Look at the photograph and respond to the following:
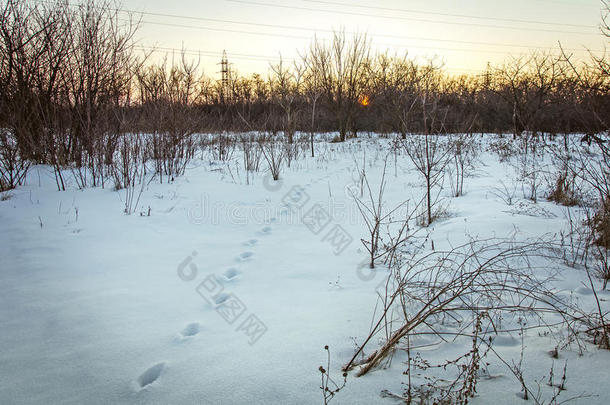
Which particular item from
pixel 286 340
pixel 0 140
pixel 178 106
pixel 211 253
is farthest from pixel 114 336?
pixel 178 106

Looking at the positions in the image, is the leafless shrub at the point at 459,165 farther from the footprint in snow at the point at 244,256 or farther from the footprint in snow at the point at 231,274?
the footprint in snow at the point at 231,274

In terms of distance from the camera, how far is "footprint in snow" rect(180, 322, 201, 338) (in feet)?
6.63

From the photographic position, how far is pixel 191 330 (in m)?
2.07

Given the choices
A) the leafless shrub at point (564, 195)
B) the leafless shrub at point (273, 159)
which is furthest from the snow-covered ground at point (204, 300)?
the leafless shrub at point (273, 159)

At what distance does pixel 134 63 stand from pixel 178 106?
1285mm

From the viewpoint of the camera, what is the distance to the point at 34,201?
472 centimetres

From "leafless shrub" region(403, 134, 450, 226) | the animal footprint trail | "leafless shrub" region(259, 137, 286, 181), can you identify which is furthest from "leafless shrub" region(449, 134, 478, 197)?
"leafless shrub" region(259, 137, 286, 181)

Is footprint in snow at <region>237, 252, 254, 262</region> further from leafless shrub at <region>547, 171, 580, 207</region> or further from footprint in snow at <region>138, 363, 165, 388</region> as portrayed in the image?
leafless shrub at <region>547, 171, 580, 207</region>

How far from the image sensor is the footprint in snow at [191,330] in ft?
6.63

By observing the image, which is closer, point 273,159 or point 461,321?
point 461,321

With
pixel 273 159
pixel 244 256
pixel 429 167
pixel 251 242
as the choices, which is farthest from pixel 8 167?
pixel 429 167

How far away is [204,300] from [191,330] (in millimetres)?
420

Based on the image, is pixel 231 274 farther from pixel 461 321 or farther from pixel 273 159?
pixel 273 159

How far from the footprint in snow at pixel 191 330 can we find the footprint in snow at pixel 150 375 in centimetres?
30
